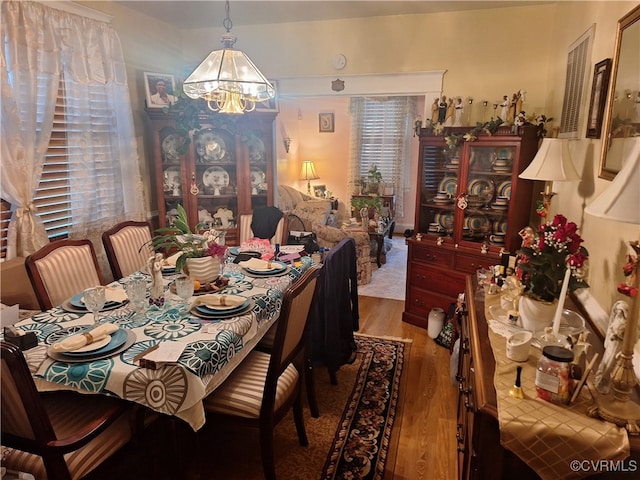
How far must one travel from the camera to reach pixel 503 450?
124 centimetres

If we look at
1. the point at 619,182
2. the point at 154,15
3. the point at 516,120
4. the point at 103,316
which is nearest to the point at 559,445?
the point at 619,182

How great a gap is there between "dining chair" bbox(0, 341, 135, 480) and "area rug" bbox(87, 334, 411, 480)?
94mm

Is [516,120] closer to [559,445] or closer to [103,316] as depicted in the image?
Answer: [559,445]

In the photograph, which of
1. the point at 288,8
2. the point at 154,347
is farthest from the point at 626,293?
the point at 288,8

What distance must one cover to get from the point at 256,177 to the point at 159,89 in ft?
3.84

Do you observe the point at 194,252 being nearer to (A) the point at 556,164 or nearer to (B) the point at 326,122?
(A) the point at 556,164

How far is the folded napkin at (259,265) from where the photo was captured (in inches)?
102

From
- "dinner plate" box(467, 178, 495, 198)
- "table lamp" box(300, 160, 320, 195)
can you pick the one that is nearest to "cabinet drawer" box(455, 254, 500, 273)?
"dinner plate" box(467, 178, 495, 198)

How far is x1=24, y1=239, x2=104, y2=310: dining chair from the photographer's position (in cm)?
221

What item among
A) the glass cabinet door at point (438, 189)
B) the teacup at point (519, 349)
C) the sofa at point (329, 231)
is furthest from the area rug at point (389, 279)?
the teacup at point (519, 349)

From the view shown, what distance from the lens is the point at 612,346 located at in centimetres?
121

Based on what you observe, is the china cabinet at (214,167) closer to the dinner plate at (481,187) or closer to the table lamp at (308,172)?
the dinner plate at (481,187)

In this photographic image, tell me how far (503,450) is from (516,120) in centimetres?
252

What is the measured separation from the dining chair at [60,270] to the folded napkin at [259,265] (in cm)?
90
